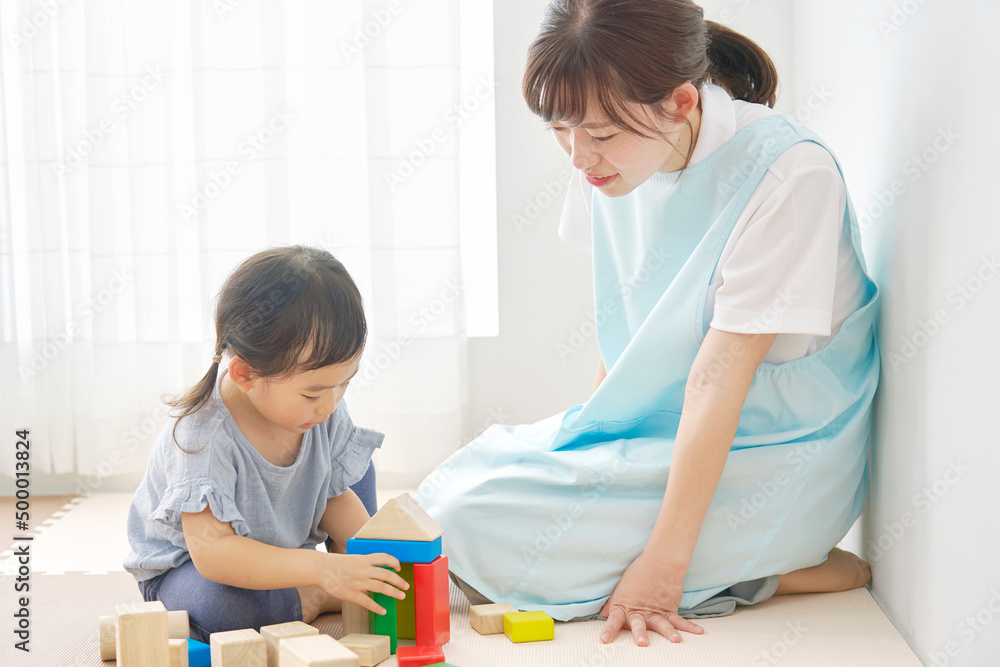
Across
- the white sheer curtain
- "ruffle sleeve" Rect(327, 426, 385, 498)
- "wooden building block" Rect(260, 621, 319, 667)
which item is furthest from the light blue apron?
the white sheer curtain

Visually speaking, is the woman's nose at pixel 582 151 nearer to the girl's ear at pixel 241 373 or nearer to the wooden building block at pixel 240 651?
the girl's ear at pixel 241 373

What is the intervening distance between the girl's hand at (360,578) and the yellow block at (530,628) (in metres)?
0.13

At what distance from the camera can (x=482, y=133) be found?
1.97 m

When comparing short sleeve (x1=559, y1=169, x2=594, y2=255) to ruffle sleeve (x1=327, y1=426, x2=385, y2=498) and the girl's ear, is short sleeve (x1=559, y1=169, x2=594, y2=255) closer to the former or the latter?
ruffle sleeve (x1=327, y1=426, x2=385, y2=498)

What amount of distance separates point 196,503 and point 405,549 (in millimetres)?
217

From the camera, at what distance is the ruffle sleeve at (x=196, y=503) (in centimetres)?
90

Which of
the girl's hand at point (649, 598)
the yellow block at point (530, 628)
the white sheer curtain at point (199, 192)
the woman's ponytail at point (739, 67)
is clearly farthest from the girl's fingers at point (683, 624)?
the white sheer curtain at point (199, 192)

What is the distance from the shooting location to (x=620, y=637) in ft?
3.12

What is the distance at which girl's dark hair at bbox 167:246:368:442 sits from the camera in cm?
91

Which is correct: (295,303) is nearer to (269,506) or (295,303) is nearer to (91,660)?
(269,506)

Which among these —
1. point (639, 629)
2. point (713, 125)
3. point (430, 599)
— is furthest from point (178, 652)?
point (713, 125)

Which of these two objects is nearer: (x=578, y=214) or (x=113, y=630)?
(x=113, y=630)

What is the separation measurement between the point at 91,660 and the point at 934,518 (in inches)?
34.7

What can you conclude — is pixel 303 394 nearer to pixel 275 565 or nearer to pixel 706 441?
pixel 275 565
